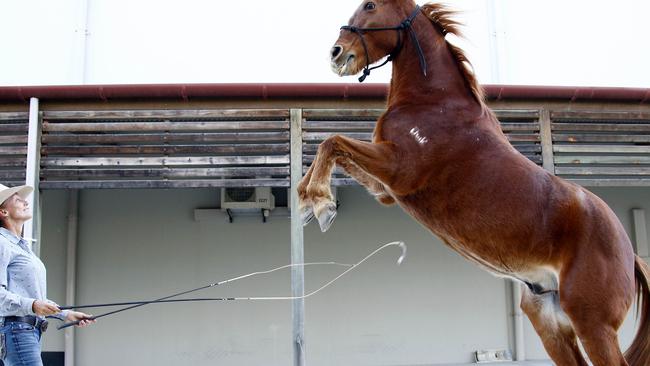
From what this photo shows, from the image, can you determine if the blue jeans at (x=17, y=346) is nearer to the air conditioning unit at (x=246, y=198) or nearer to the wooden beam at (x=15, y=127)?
the wooden beam at (x=15, y=127)

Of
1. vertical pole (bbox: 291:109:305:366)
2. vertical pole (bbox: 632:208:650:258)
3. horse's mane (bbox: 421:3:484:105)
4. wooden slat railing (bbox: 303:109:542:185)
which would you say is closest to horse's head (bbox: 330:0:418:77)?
horse's mane (bbox: 421:3:484:105)

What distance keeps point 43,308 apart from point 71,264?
686 centimetres

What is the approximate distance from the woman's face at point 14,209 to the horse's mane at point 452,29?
7.54ft

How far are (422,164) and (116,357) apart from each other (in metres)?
7.94

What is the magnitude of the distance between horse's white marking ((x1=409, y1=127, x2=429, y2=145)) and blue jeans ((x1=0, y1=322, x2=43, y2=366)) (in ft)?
6.89

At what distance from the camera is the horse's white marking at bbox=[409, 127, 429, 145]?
2.80 m

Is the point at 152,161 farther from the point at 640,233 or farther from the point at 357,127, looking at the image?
the point at 640,233

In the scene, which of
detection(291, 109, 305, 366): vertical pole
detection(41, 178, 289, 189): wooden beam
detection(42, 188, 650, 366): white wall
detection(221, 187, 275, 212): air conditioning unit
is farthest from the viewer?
detection(42, 188, 650, 366): white wall

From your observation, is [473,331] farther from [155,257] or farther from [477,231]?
[477,231]

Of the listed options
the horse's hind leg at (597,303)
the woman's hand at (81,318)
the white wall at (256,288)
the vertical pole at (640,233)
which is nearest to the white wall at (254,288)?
A: the white wall at (256,288)

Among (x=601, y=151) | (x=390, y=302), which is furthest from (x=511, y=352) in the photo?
(x=601, y=151)

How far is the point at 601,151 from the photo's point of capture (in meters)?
7.25

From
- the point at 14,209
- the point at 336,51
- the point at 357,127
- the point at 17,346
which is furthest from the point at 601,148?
the point at 17,346

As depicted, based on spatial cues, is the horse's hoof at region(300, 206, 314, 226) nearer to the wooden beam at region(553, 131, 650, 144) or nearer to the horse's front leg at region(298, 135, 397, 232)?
the horse's front leg at region(298, 135, 397, 232)
